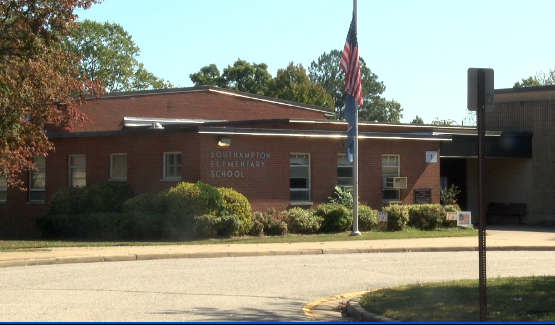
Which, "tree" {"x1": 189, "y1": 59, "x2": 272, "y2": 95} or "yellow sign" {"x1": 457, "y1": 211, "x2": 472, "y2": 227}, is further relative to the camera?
"tree" {"x1": 189, "y1": 59, "x2": 272, "y2": 95}

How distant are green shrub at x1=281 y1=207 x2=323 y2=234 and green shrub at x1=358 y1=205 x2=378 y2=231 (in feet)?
6.29

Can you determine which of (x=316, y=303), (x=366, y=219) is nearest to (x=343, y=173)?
(x=366, y=219)

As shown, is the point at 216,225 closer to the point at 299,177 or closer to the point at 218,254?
the point at 218,254

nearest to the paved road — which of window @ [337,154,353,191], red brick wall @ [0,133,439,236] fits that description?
red brick wall @ [0,133,439,236]

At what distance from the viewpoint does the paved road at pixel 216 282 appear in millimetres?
10469

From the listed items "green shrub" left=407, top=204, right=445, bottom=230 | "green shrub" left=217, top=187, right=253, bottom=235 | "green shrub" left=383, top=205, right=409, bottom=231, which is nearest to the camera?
"green shrub" left=217, top=187, right=253, bottom=235

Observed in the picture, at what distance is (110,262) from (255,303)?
796cm

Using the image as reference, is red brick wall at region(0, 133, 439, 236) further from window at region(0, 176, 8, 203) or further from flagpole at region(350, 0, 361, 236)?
flagpole at region(350, 0, 361, 236)

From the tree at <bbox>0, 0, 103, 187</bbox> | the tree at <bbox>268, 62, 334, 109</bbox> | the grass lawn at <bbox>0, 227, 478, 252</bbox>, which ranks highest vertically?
the tree at <bbox>268, 62, 334, 109</bbox>

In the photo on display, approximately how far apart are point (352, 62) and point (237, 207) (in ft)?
20.7

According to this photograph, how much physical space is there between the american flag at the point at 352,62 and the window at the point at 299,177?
445 cm

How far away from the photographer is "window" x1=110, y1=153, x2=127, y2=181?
92.4 ft

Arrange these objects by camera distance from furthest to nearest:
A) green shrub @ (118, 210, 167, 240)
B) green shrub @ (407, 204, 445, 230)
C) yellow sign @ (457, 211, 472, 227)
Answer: green shrub @ (407, 204, 445, 230)
yellow sign @ (457, 211, 472, 227)
green shrub @ (118, 210, 167, 240)

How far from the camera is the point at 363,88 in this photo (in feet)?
322
